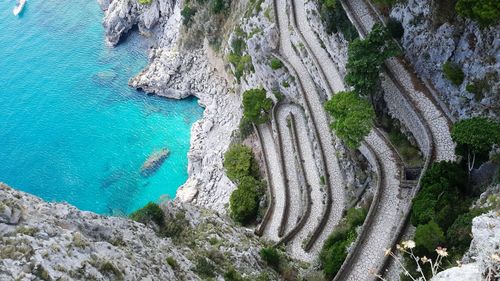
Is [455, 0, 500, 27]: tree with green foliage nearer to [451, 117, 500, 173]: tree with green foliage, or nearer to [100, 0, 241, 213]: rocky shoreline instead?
[451, 117, 500, 173]: tree with green foliage

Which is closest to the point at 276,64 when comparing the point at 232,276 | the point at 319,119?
the point at 319,119

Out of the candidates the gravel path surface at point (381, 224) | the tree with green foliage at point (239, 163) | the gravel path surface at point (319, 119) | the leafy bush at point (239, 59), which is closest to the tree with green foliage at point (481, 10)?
the gravel path surface at point (381, 224)

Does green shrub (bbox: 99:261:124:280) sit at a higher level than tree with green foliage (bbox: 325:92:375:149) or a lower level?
lower

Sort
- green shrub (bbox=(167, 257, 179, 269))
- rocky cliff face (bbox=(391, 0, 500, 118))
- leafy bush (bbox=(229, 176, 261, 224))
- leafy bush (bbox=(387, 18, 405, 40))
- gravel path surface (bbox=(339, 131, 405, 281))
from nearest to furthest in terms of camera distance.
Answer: green shrub (bbox=(167, 257, 179, 269)) < rocky cliff face (bbox=(391, 0, 500, 118)) < gravel path surface (bbox=(339, 131, 405, 281)) < leafy bush (bbox=(387, 18, 405, 40)) < leafy bush (bbox=(229, 176, 261, 224))

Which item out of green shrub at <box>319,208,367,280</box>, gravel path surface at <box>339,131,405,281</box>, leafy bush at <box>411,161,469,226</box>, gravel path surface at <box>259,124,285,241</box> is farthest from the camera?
gravel path surface at <box>259,124,285,241</box>

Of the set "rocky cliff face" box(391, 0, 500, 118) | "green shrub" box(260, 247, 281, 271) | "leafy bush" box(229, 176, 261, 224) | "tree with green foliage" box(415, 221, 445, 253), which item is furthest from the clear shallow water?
"tree with green foliage" box(415, 221, 445, 253)
